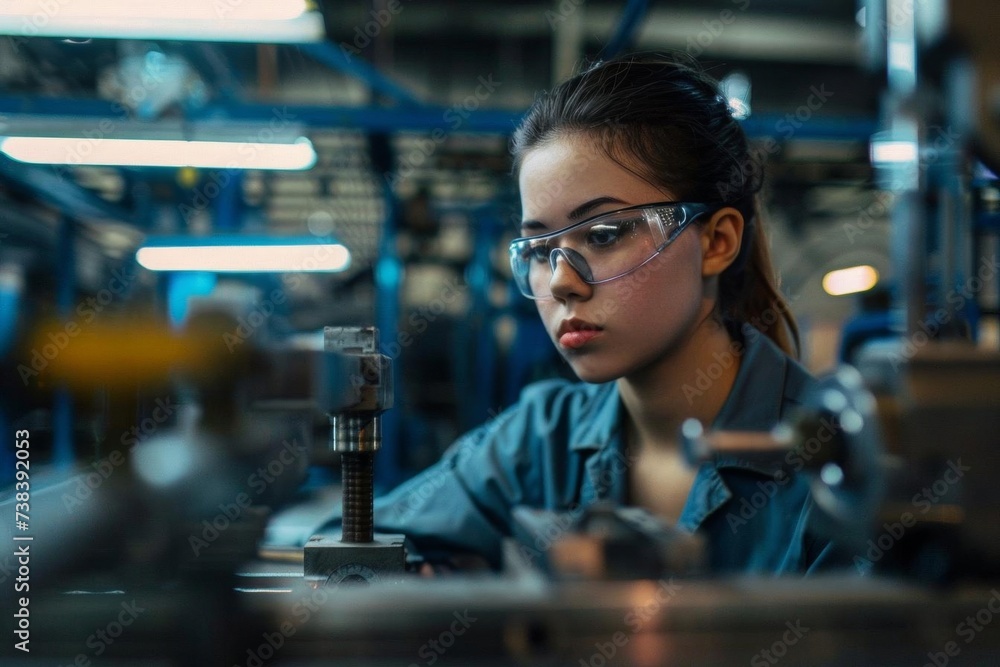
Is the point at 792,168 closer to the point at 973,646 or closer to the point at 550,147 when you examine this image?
the point at 550,147

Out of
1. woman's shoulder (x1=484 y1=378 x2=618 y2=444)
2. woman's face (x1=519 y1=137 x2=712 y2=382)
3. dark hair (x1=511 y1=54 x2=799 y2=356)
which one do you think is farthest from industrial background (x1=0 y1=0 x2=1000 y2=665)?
woman's shoulder (x1=484 y1=378 x2=618 y2=444)

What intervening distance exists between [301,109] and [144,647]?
8.64ft

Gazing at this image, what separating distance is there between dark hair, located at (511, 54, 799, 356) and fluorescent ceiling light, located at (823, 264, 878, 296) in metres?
3.54

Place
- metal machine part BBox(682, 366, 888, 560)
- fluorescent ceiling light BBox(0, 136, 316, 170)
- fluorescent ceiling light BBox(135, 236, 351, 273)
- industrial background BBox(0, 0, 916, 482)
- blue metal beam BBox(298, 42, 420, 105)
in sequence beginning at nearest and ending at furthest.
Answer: metal machine part BBox(682, 366, 888, 560), fluorescent ceiling light BBox(0, 136, 316, 170), blue metal beam BBox(298, 42, 420, 105), industrial background BBox(0, 0, 916, 482), fluorescent ceiling light BBox(135, 236, 351, 273)

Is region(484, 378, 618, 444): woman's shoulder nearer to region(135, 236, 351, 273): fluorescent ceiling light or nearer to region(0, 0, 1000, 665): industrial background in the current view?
region(0, 0, 1000, 665): industrial background

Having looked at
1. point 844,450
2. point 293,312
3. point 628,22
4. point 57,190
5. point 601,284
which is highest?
point 628,22

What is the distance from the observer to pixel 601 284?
853mm

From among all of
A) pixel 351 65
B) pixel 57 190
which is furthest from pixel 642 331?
pixel 57 190

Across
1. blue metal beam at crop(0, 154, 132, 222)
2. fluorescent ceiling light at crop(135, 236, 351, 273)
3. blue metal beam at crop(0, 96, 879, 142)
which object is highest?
blue metal beam at crop(0, 96, 879, 142)

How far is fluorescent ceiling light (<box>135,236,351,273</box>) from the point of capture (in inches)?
115

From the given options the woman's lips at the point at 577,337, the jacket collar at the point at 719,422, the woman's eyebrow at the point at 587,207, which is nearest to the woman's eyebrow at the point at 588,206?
the woman's eyebrow at the point at 587,207

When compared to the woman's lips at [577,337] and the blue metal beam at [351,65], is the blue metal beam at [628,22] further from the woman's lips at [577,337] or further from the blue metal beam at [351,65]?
the woman's lips at [577,337]

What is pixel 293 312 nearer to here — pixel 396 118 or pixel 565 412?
pixel 396 118

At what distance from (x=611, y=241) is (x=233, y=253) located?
246 cm
